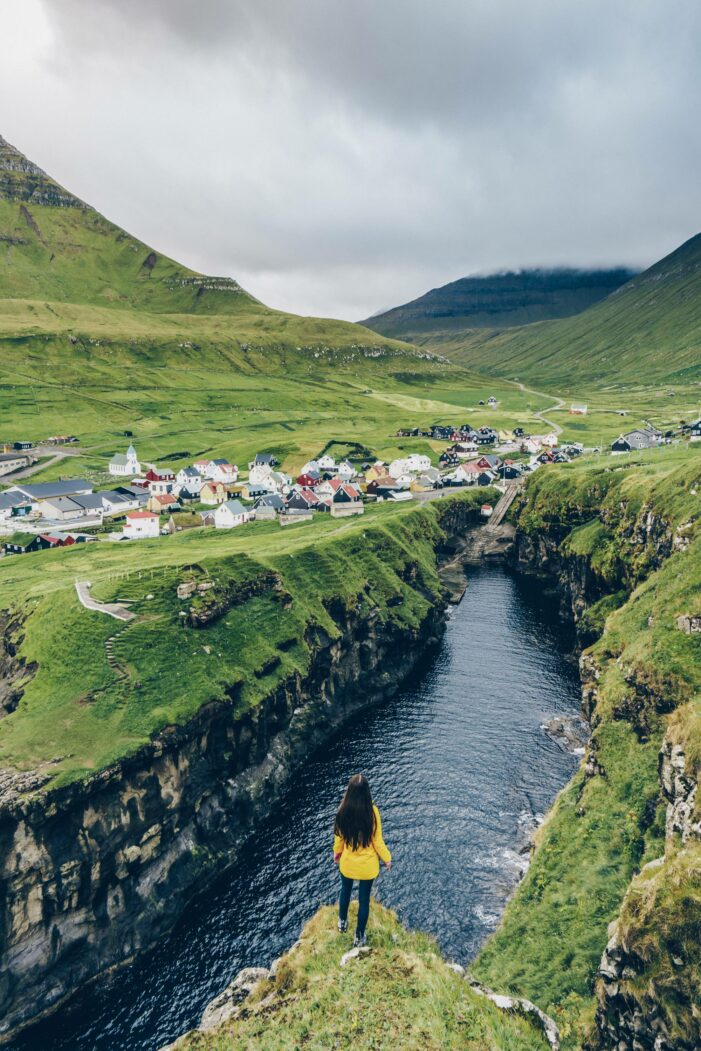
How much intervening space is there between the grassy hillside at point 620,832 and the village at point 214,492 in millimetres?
78960

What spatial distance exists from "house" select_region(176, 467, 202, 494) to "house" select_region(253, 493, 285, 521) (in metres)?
32.9

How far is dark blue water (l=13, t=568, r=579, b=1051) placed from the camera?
43344mm

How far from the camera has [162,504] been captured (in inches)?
5763

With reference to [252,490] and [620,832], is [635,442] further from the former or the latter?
[620,832]

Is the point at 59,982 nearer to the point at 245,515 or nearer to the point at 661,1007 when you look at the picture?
the point at 661,1007

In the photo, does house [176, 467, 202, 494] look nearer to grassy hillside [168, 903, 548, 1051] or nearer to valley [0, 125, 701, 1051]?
valley [0, 125, 701, 1051]

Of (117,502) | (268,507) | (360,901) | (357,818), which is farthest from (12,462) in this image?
(357,818)

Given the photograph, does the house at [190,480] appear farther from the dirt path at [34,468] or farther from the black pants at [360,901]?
the black pants at [360,901]

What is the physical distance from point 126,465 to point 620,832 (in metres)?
172

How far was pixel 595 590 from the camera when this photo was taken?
9700 centimetres

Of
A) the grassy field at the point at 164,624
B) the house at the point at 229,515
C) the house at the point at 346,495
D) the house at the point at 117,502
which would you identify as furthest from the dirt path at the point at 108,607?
the house at the point at 117,502

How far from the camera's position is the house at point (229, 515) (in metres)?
125

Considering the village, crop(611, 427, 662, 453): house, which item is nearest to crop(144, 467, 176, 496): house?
the village

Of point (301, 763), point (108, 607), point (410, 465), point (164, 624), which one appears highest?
point (410, 465)
